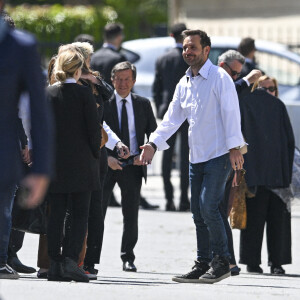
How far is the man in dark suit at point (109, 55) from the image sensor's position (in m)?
12.5

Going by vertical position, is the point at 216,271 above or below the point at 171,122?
below

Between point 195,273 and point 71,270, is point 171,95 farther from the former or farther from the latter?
point 71,270

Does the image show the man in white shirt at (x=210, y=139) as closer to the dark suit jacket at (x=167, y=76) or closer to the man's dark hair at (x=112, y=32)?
the dark suit jacket at (x=167, y=76)

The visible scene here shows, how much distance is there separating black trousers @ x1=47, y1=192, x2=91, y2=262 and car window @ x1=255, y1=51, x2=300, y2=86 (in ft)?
28.9

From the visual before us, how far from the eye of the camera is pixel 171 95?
1309cm

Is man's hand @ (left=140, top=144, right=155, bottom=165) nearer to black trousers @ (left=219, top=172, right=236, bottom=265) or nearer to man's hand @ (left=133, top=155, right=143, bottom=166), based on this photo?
man's hand @ (left=133, top=155, right=143, bottom=166)

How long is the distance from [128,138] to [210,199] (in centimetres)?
158

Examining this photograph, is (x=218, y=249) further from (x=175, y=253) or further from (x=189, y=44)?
(x=175, y=253)

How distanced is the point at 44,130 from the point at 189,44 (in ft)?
11.4

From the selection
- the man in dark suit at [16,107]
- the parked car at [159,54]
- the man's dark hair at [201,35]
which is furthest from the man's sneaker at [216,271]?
the parked car at [159,54]

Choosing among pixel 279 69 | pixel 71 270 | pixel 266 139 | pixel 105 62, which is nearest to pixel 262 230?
pixel 266 139

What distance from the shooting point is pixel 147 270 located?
9.51m

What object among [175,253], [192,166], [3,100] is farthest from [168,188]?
[3,100]

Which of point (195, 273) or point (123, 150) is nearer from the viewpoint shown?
point (195, 273)
